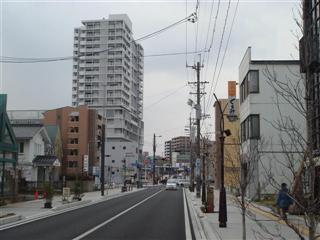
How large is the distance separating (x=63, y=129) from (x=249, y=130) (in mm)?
88639

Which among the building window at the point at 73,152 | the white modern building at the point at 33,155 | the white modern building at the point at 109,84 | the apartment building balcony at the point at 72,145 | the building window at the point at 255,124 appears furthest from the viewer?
the white modern building at the point at 109,84

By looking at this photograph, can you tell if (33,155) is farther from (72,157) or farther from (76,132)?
(76,132)

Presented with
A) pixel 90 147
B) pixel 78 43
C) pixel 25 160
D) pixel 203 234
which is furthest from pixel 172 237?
pixel 78 43

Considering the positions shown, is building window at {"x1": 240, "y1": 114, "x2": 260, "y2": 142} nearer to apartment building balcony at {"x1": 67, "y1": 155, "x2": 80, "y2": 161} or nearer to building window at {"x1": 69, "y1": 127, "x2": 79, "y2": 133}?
apartment building balcony at {"x1": 67, "y1": 155, "x2": 80, "y2": 161}

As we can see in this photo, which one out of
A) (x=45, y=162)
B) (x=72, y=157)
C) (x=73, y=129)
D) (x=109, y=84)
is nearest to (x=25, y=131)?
(x=45, y=162)

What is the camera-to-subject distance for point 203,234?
63.1ft

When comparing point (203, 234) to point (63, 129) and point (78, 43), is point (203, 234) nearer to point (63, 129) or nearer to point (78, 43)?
point (63, 129)

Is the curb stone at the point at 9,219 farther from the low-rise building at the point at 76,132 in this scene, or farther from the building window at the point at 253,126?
the low-rise building at the point at 76,132

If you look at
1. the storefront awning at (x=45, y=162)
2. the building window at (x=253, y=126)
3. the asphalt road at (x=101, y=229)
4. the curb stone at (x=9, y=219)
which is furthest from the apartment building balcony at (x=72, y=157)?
the curb stone at (x=9, y=219)

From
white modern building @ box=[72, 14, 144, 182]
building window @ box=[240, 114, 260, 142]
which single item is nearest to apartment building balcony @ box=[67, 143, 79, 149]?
white modern building @ box=[72, 14, 144, 182]

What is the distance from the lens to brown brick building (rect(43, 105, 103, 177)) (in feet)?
406

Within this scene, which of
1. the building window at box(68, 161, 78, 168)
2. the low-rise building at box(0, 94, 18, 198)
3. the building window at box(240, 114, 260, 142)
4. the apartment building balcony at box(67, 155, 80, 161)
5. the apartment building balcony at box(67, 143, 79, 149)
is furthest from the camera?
the apartment building balcony at box(67, 143, 79, 149)

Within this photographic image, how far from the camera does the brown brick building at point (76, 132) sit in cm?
12381

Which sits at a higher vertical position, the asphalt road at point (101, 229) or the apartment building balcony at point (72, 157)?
the apartment building balcony at point (72, 157)
